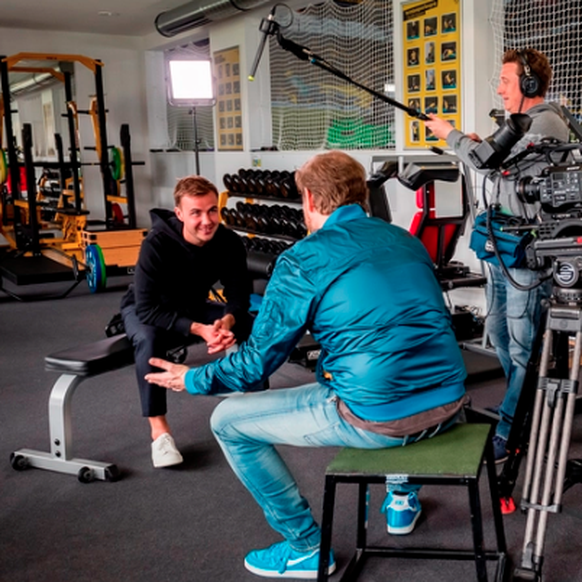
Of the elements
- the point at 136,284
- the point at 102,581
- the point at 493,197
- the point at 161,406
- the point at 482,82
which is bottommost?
the point at 102,581

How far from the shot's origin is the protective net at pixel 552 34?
4285mm

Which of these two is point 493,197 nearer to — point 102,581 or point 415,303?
point 415,303

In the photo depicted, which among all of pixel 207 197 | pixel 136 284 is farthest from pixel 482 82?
pixel 136 284

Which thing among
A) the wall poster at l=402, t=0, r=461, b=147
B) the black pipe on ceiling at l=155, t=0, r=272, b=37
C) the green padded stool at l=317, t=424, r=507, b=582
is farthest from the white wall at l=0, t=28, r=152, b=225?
the green padded stool at l=317, t=424, r=507, b=582

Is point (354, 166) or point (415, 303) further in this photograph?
point (354, 166)

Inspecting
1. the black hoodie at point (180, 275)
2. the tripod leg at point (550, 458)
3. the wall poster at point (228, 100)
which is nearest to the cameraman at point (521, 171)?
the tripod leg at point (550, 458)

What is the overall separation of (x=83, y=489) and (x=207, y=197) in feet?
3.82

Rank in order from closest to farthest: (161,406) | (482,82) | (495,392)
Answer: (161,406), (495,392), (482,82)

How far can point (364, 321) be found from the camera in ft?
5.45

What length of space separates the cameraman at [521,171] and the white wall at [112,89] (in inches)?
276

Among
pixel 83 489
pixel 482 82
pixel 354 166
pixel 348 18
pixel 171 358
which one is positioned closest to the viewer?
pixel 354 166

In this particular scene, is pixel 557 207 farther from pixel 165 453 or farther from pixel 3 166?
pixel 3 166

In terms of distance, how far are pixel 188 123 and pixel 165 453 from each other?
6807 millimetres

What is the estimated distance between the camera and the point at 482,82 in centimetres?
454
